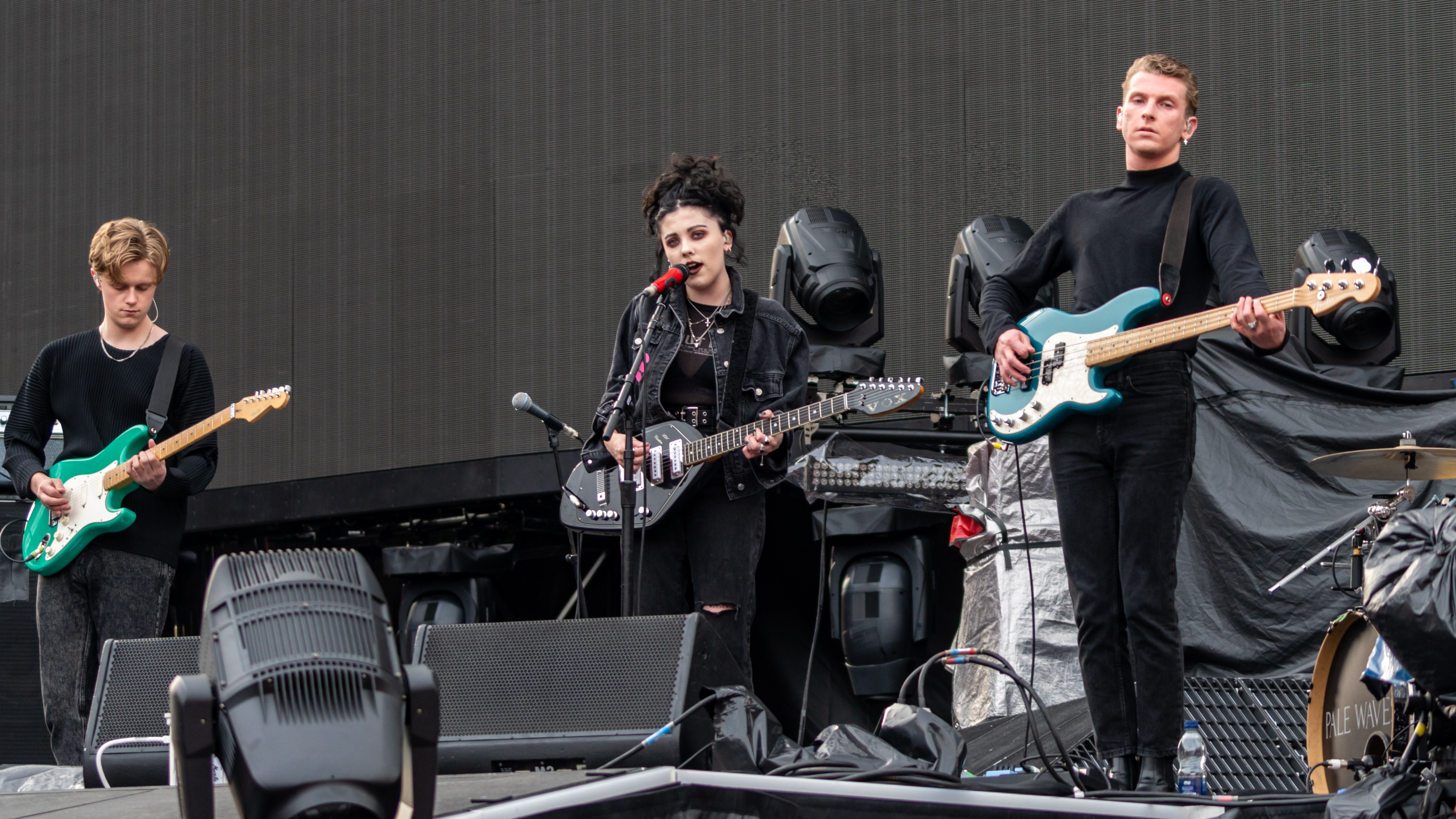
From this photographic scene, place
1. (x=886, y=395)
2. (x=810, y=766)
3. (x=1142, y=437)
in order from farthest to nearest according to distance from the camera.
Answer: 1. (x=886, y=395)
2. (x=1142, y=437)
3. (x=810, y=766)

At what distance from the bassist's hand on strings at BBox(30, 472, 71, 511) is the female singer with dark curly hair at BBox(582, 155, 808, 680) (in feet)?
4.61

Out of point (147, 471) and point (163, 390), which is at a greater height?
point (163, 390)

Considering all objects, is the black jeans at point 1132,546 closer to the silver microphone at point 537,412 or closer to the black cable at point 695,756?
the black cable at point 695,756

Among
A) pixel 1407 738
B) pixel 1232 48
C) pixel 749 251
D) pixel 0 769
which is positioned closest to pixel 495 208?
pixel 749 251

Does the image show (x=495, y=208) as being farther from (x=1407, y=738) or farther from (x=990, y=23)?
(x=1407, y=738)

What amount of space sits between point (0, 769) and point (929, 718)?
105 inches

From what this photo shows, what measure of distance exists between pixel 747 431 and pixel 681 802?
1.87 metres

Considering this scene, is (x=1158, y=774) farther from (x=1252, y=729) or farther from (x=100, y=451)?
(x=100, y=451)

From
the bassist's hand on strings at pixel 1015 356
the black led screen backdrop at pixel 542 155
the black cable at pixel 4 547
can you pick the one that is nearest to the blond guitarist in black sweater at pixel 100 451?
the black cable at pixel 4 547

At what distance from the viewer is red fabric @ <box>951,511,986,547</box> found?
5.28 metres

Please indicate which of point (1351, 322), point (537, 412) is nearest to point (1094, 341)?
point (537, 412)

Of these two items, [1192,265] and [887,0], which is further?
[887,0]

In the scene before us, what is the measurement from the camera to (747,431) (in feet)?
12.3

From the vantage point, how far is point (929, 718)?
248 cm
